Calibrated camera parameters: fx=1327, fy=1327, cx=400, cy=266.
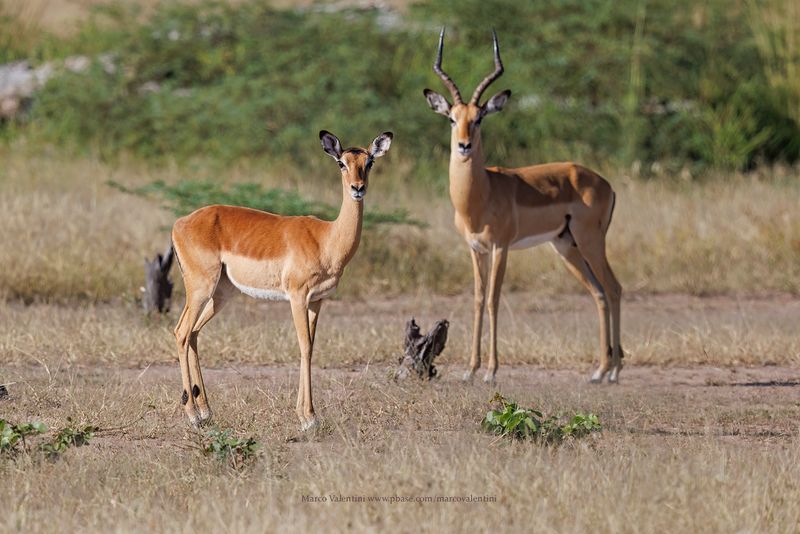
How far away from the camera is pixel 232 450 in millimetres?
6070

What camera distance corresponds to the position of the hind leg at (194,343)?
702 cm

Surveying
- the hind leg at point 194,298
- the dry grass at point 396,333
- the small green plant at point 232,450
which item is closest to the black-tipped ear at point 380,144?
the hind leg at point 194,298

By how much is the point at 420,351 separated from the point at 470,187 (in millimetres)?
1303

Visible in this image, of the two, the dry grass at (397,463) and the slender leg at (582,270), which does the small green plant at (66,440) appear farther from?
the slender leg at (582,270)

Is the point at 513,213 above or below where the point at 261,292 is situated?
above

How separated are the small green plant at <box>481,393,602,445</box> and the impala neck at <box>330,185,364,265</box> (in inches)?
43.1

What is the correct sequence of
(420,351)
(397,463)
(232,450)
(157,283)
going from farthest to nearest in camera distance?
1. (157,283)
2. (420,351)
3. (232,450)
4. (397,463)

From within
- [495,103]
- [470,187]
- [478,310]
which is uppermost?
[495,103]

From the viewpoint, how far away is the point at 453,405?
24.4 ft

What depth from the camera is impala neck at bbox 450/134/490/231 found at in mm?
8805

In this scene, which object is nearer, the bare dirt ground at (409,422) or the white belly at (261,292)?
the bare dirt ground at (409,422)

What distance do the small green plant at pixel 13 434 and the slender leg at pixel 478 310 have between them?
10.2 ft

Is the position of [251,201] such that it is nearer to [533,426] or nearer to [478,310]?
[478,310]

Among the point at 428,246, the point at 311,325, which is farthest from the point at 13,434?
the point at 428,246
